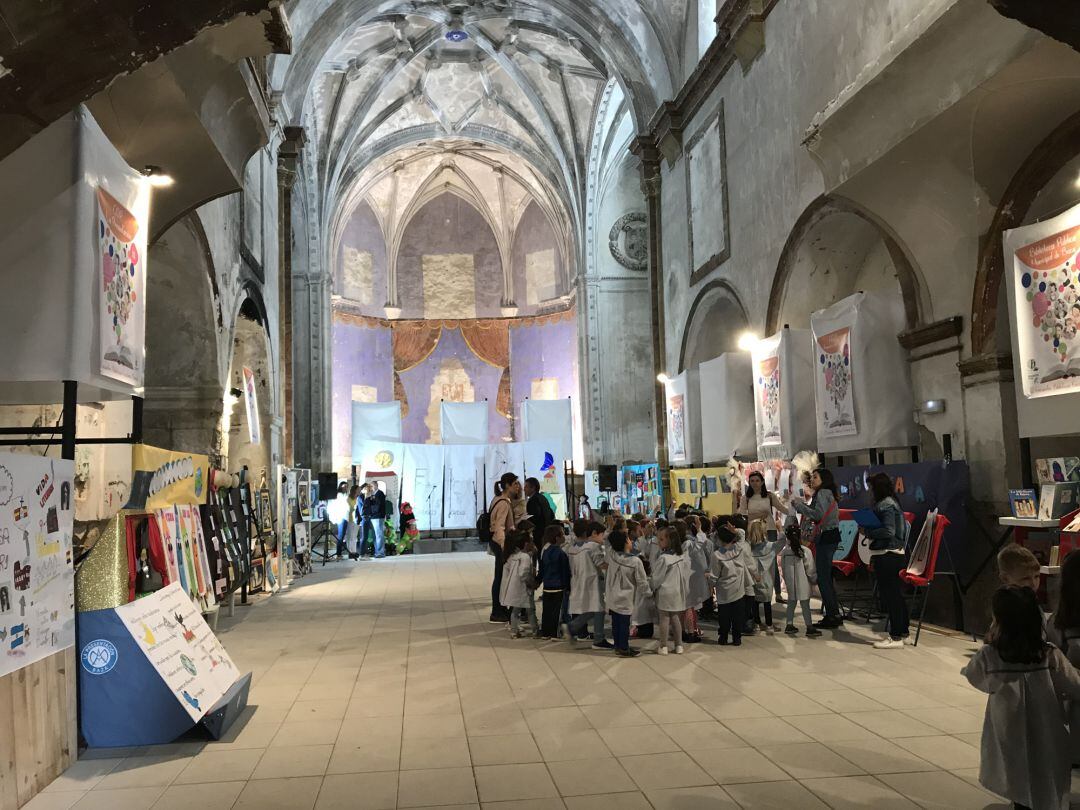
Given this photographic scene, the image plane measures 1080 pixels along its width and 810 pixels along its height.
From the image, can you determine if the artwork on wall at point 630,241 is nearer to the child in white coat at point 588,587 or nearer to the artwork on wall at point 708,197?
the artwork on wall at point 708,197

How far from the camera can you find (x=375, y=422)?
2630 cm

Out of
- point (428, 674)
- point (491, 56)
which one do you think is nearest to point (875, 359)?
point (428, 674)

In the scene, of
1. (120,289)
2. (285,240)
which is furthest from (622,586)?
(285,240)

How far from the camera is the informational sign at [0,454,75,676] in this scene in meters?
3.90

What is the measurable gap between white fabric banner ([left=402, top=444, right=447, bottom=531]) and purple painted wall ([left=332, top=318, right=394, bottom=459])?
496cm

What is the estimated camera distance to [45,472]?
4305mm

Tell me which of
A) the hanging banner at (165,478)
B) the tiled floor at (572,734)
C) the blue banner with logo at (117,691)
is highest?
the hanging banner at (165,478)

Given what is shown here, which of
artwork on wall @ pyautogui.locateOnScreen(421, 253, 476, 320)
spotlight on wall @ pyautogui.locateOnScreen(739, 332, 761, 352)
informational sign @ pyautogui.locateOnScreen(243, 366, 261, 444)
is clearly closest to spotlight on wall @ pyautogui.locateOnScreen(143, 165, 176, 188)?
informational sign @ pyautogui.locateOnScreen(243, 366, 261, 444)

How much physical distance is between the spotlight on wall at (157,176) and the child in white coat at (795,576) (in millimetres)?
5742

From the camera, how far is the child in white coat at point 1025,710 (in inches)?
132

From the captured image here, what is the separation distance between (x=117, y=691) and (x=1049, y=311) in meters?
6.55

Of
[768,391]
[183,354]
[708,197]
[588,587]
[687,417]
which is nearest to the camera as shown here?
[588,587]

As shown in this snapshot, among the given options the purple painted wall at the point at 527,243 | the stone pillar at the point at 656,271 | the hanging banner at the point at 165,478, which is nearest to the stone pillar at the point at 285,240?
the stone pillar at the point at 656,271

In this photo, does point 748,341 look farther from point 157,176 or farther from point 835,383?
point 157,176
